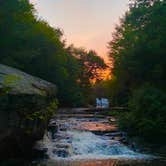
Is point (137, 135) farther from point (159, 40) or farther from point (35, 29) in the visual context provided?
point (35, 29)

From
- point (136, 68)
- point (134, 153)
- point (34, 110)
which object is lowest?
point (134, 153)

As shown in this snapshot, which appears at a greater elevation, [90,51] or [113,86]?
[90,51]

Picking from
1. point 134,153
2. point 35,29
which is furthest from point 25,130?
point 35,29

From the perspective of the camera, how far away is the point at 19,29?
117 ft

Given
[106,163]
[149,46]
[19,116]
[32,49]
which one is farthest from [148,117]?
[32,49]

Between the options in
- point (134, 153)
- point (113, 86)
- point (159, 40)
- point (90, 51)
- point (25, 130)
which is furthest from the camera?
point (90, 51)

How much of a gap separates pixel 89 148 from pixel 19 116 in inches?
212

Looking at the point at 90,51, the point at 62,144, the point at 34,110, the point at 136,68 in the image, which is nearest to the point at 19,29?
the point at 136,68

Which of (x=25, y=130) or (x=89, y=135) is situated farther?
(x=89, y=135)

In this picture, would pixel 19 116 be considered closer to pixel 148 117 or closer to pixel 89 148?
pixel 89 148

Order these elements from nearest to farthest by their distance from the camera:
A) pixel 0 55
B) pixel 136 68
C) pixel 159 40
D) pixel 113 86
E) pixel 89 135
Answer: pixel 89 135 → pixel 159 40 → pixel 136 68 → pixel 0 55 → pixel 113 86

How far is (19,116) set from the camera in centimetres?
1428

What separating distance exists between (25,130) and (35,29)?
25.9m

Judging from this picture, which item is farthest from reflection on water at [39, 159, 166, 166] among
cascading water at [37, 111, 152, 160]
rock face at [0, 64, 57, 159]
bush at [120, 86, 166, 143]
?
bush at [120, 86, 166, 143]
